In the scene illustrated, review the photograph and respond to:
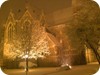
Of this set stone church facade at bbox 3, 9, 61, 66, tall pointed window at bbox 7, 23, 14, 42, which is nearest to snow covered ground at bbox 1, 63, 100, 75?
stone church facade at bbox 3, 9, 61, 66

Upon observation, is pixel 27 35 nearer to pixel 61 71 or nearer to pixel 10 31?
pixel 10 31

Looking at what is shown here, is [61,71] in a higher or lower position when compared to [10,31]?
lower

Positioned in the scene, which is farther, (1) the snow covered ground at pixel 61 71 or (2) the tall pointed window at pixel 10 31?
(2) the tall pointed window at pixel 10 31

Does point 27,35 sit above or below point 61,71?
above

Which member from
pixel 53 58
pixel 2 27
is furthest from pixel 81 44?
pixel 2 27

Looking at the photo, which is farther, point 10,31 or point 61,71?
point 10,31

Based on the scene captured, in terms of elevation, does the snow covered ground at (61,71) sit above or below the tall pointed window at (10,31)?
below

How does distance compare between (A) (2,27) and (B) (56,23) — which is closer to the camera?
(A) (2,27)

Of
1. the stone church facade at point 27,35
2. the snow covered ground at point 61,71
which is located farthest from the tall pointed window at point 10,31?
the snow covered ground at point 61,71

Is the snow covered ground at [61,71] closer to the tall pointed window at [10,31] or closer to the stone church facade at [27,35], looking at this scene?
the stone church facade at [27,35]

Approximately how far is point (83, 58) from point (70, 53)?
0.20 metres

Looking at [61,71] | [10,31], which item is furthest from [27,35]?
[61,71]

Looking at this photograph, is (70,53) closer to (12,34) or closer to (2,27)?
(12,34)

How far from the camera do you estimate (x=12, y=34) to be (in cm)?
257
